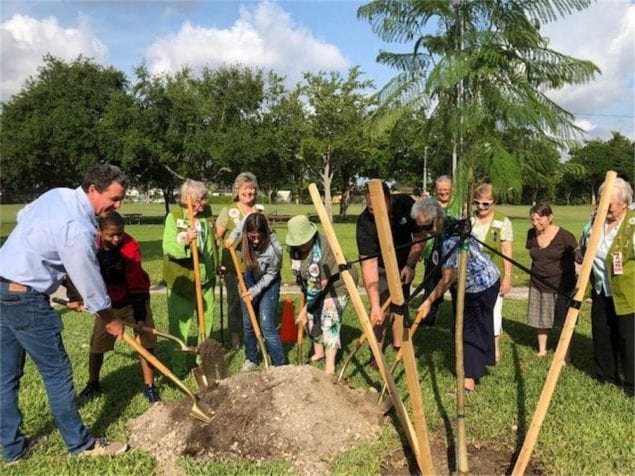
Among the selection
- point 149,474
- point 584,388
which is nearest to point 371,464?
point 149,474

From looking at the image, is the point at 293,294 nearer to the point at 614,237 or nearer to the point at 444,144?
the point at 614,237

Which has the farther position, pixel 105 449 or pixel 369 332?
pixel 105 449

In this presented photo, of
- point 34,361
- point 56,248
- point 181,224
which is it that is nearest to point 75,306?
point 34,361

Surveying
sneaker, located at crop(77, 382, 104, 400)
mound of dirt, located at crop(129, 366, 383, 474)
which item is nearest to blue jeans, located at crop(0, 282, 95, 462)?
mound of dirt, located at crop(129, 366, 383, 474)

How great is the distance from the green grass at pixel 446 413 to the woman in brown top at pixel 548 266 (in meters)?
0.52

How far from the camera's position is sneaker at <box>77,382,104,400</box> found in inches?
198

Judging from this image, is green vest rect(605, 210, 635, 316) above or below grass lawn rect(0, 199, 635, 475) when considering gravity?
above

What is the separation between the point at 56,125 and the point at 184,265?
33.1 metres

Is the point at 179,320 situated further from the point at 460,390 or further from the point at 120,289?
the point at 460,390

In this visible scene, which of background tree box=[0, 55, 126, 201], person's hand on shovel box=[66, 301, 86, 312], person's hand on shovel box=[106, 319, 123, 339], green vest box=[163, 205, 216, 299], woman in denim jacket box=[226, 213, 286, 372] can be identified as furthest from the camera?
background tree box=[0, 55, 126, 201]

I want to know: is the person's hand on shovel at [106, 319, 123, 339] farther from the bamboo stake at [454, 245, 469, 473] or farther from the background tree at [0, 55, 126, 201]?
the background tree at [0, 55, 126, 201]

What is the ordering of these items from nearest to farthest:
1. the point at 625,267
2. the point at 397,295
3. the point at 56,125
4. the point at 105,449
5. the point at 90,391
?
the point at 397,295 → the point at 105,449 → the point at 625,267 → the point at 90,391 → the point at 56,125

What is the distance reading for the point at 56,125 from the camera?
1335 inches

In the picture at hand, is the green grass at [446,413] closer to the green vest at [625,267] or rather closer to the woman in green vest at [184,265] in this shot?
the woman in green vest at [184,265]
